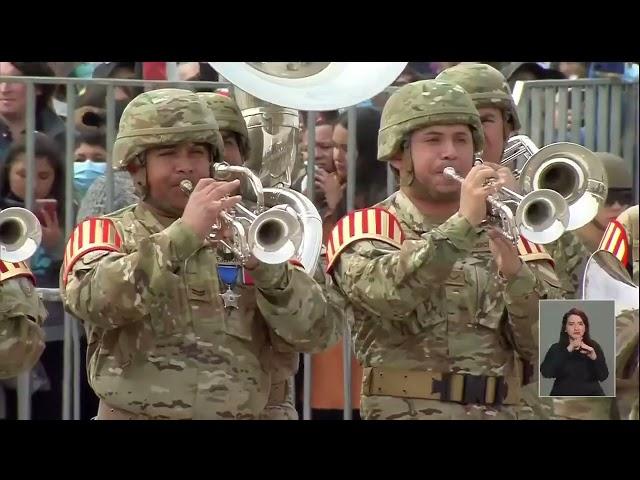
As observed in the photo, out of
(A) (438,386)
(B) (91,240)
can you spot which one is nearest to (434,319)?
(A) (438,386)

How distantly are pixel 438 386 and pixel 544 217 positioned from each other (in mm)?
708

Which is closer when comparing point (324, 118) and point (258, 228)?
point (258, 228)

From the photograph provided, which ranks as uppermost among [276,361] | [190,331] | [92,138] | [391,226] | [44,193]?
[92,138]

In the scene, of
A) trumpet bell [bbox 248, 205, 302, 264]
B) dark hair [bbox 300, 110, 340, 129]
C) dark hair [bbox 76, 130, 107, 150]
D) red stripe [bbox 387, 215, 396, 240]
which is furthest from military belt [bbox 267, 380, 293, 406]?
dark hair [bbox 76, 130, 107, 150]

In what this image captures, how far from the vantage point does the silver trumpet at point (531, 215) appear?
201 inches

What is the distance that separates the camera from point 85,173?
5.52 metres

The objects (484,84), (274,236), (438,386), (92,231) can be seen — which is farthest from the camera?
(484,84)

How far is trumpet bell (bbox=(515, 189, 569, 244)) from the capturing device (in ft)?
16.8

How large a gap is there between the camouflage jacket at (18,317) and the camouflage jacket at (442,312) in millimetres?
1102

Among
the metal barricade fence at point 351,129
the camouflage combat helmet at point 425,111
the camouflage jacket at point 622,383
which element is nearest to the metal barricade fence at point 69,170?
the metal barricade fence at point 351,129

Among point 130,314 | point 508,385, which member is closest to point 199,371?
point 130,314

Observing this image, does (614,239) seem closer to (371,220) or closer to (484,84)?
(484,84)

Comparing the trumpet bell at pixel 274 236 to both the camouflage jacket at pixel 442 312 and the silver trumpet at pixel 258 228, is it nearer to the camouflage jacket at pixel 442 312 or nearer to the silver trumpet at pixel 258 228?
the silver trumpet at pixel 258 228

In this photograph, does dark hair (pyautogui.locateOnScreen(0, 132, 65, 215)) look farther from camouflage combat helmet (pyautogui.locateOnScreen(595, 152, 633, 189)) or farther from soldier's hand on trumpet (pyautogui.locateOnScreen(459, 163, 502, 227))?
camouflage combat helmet (pyautogui.locateOnScreen(595, 152, 633, 189))
